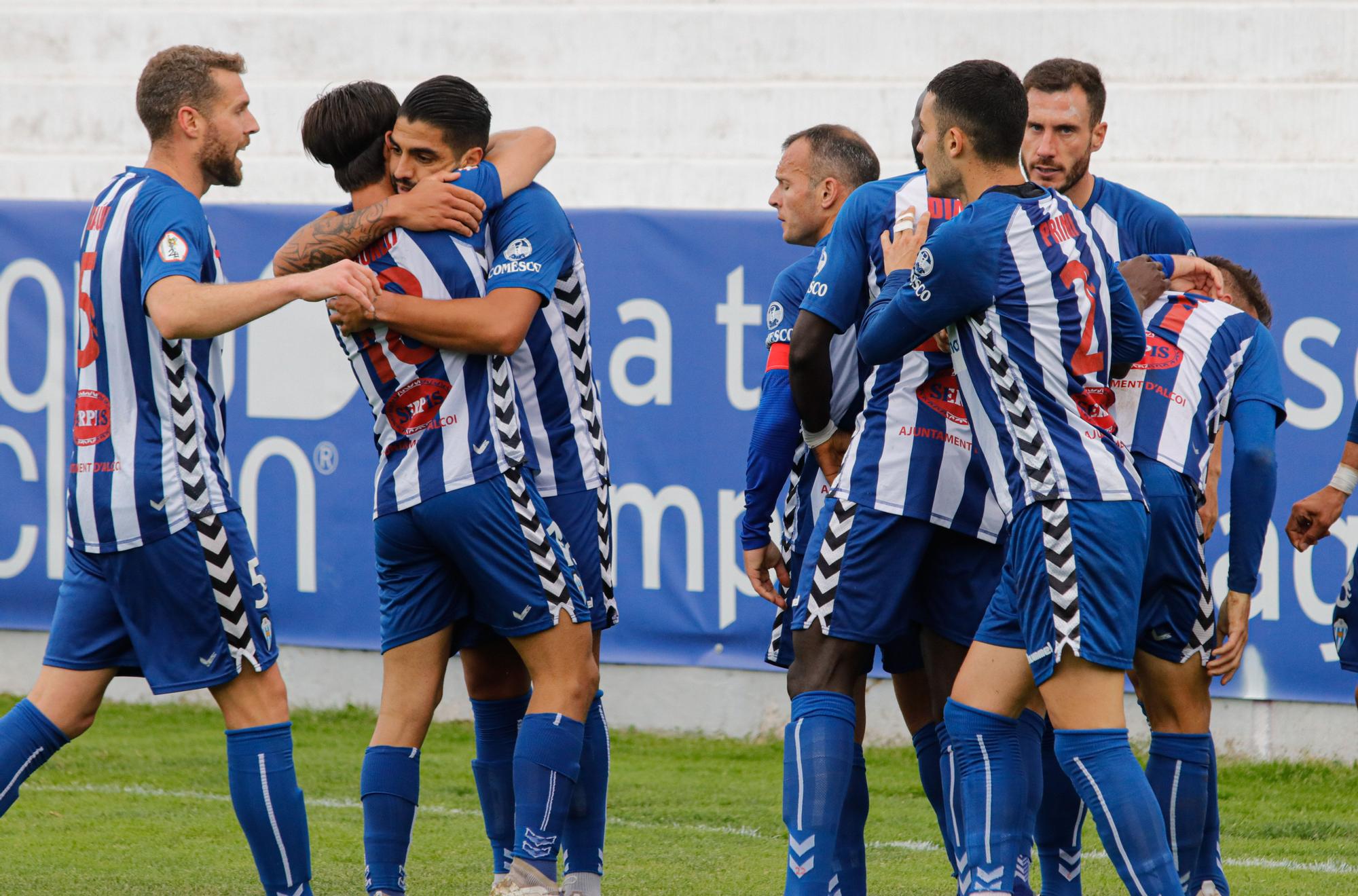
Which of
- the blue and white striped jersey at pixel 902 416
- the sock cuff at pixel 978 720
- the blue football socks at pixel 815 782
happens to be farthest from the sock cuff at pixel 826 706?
the blue and white striped jersey at pixel 902 416

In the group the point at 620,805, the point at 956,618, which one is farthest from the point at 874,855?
the point at 956,618

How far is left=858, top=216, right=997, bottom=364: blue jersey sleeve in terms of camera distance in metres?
3.38

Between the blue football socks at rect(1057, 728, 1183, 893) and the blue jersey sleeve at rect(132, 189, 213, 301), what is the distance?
2.17 meters

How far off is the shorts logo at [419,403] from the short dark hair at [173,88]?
84cm

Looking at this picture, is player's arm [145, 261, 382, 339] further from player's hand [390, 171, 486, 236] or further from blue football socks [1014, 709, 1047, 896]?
blue football socks [1014, 709, 1047, 896]

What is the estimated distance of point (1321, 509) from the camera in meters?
4.69

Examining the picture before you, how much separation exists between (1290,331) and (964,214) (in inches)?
140

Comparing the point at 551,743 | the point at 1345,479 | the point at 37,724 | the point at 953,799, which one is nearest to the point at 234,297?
the point at 37,724

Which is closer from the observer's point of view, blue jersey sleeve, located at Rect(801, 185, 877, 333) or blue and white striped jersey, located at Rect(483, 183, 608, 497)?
blue jersey sleeve, located at Rect(801, 185, 877, 333)

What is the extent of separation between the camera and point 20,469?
7.99 m

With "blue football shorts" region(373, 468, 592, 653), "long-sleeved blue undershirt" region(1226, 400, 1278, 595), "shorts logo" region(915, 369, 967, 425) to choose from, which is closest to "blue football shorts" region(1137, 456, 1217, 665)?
"long-sleeved blue undershirt" region(1226, 400, 1278, 595)

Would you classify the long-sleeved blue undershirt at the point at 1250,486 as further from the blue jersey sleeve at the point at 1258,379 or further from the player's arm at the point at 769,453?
the player's arm at the point at 769,453

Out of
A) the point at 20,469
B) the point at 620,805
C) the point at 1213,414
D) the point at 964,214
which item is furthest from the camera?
the point at 20,469

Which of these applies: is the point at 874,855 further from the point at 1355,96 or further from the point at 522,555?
the point at 1355,96
